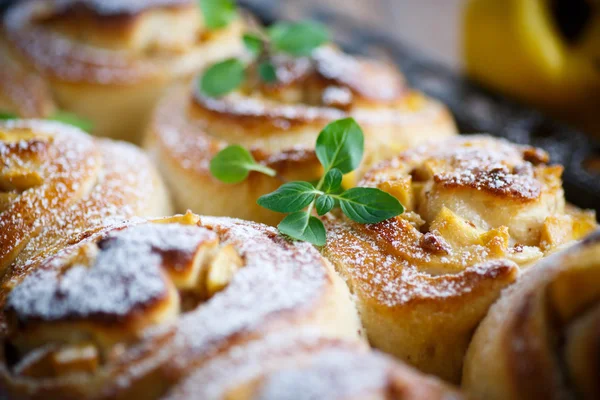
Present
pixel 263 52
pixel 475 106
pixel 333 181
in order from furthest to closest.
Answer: pixel 475 106 → pixel 263 52 → pixel 333 181

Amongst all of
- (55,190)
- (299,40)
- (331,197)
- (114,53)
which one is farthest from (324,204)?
(114,53)

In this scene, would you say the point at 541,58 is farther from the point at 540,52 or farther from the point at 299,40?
the point at 299,40

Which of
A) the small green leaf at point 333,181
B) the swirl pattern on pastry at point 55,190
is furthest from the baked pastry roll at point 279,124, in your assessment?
the small green leaf at point 333,181

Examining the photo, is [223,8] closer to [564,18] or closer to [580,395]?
[564,18]

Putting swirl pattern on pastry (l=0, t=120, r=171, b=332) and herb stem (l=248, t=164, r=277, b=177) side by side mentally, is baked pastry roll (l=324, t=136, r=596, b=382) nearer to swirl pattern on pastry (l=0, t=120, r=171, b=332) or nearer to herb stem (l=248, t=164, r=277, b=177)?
herb stem (l=248, t=164, r=277, b=177)

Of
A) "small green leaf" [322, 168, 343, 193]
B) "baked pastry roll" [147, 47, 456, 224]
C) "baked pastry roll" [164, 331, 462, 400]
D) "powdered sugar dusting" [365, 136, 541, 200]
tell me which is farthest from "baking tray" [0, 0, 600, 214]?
"baked pastry roll" [164, 331, 462, 400]

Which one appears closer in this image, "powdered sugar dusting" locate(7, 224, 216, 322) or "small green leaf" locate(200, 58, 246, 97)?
"powdered sugar dusting" locate(7, 224, 216, 322)

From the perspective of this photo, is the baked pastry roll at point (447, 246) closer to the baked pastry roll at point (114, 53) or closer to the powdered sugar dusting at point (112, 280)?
the powdered sugar dusting at point (112, 280)
